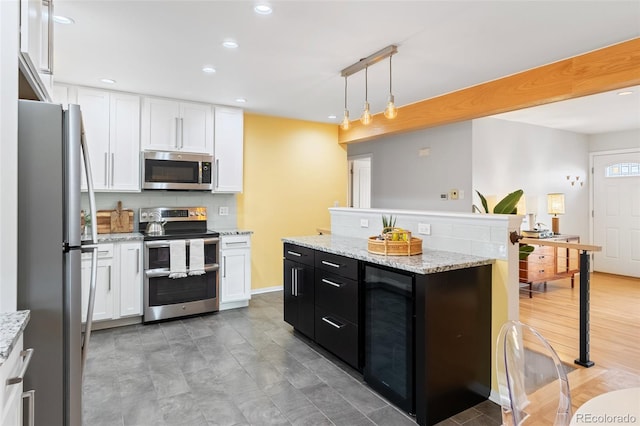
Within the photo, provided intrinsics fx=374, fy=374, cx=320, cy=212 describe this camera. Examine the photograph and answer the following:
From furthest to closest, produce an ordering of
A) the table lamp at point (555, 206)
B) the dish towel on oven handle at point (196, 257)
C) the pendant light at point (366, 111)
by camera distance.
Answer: the table lamp at point (555, 206) → the dish towel on oven handle at point (196, 257) → the pendant light at point (366, 111)

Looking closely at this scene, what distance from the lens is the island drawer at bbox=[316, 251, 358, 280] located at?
269 cm

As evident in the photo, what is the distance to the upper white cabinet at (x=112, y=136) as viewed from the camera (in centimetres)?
384

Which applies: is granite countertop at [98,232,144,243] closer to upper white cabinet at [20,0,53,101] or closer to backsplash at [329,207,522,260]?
upper white cabinet at [20,0,53,101]

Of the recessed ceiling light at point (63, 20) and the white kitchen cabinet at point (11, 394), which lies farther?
the recessed ceiling light at point (63, 20)

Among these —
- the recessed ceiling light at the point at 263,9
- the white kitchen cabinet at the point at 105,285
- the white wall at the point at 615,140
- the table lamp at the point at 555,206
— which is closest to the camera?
the recessed ceiling light at the point at 263,9

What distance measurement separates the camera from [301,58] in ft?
10.2

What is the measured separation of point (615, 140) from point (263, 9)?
7.04m

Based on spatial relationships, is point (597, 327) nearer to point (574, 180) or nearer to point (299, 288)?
point (299, 288)

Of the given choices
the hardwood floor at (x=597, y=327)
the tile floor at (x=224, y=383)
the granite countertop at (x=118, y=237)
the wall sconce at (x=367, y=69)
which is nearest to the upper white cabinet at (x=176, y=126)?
the granite countertop at (x=118, y=237)

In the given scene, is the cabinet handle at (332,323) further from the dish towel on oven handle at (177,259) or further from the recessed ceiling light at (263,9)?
the recessed ceiling light at (263,9)

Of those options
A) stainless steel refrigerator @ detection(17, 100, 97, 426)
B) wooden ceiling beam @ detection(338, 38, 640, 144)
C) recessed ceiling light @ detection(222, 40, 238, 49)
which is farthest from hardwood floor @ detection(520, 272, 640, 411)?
recessed ceiling light @ detection(222, 40, 238, 49)

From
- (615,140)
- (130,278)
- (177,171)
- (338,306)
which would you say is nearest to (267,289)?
(130,278)

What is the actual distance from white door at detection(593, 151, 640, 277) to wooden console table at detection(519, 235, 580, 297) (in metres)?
1.55

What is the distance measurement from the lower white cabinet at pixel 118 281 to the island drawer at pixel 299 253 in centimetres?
156
